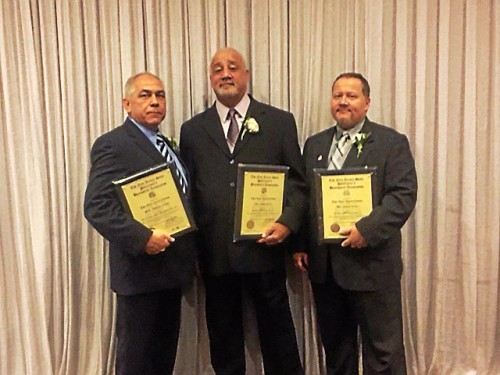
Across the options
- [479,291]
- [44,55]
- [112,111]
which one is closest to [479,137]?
[479,291]

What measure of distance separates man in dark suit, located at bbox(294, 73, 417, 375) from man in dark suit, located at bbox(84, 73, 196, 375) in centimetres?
59

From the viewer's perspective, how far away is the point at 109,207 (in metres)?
2.02

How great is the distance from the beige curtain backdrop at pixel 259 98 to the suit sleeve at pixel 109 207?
1.66 ft

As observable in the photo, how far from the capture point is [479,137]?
2537mm

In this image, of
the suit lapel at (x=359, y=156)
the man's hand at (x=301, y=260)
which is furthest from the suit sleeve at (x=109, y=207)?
the suit lapel at (x=359, y=156)

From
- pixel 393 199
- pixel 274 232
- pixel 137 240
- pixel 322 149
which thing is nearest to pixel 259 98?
pixel 322 149

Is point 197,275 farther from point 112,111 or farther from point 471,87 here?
point 471,87

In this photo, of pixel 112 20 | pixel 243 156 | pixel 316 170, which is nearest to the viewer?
pixel 316 170

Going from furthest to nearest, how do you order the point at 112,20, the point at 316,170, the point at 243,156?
the point at 112,20 → the point at 243,156 → the point at 316,170

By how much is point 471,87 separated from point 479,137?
0.24 meters

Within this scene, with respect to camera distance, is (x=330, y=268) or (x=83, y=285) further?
(x=83, y=285)

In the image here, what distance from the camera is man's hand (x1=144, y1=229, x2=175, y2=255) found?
6.61 feet

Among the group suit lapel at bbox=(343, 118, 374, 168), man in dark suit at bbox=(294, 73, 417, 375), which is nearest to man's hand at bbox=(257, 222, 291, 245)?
man in dark suit at bbox=(294, 73, 417, 375)

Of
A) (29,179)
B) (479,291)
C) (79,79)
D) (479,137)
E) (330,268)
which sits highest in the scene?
(79,79)
